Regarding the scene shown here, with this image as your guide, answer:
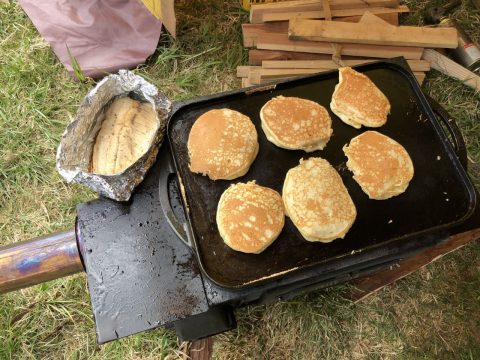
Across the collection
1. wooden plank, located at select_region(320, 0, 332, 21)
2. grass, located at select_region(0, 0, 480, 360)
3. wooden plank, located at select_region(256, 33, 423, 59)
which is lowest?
grass, located at select_region(0, 0, 480, 360)

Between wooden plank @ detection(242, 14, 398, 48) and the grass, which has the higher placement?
wooden plank @ detection(242, 14, 398, 48)

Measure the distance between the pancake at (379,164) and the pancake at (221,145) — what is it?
0.47 m

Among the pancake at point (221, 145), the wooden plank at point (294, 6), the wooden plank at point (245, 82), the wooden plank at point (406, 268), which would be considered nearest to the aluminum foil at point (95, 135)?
the pancake at point (221, 145)

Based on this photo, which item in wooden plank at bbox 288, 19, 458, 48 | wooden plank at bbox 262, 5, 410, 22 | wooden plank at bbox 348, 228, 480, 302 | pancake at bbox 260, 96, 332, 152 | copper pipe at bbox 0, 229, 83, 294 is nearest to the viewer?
copper pipe at bbox 0, 229, 83, 294

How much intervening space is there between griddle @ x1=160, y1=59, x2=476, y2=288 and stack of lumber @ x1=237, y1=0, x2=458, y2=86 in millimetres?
884

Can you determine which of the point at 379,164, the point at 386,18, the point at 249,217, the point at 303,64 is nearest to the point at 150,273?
the point at 249,217

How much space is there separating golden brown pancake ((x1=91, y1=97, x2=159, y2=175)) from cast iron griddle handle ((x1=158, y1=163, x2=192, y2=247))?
0.21m

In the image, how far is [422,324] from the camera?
2.61 meters

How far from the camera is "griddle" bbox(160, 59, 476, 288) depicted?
1.72 meters

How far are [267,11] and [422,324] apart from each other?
7.85ft

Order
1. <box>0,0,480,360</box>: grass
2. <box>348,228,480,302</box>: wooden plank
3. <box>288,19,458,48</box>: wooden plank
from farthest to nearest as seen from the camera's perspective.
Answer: <box>288,19,458,48</box>: wooden plank → <box>0,0,480,360</box>: grass → <box>348,228,480,302</box>: wooden plank

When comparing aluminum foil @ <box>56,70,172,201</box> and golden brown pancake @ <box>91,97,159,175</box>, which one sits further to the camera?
golden brown pancake @ <box>91,97,159,175</box>

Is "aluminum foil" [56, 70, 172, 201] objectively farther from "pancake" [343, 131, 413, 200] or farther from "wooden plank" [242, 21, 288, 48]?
"wooden plank" [242, 21, 288, 48]

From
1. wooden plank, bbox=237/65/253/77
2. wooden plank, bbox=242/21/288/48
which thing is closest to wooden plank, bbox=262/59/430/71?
wooden plank, bbox=237/65/253/77
